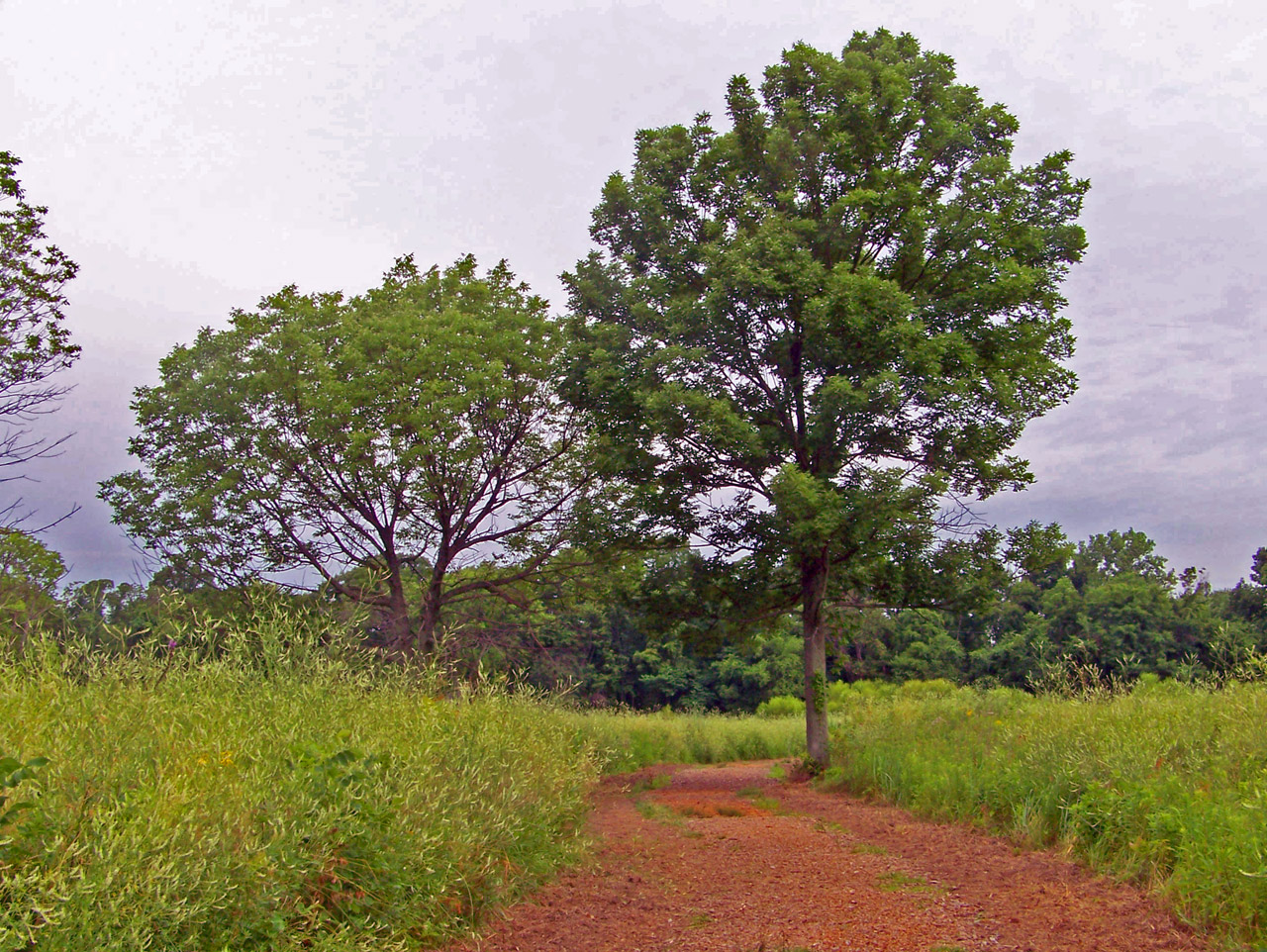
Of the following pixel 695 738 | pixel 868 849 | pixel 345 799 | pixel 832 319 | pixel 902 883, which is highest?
pixel 832 319

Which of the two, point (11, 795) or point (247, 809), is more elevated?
point (11, 795)

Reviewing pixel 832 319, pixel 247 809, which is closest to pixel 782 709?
pixel 832 319

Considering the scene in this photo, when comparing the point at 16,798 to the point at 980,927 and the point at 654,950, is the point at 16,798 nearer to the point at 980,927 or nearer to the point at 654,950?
the point at 654,950

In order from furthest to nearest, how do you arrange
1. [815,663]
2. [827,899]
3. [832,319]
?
[815,663], [832,319], [827,899]

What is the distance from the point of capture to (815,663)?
12.8 m

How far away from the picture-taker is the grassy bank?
278cm

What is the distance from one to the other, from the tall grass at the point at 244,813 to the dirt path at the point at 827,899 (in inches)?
22.1

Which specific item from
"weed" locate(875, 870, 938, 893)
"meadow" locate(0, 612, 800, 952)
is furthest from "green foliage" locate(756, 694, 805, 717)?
"meadow" locate(0, 612, 800, 952)

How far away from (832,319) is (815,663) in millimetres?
5309

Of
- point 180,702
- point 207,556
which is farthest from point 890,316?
point 207,556

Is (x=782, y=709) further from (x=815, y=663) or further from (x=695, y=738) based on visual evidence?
(x=815, y=663)

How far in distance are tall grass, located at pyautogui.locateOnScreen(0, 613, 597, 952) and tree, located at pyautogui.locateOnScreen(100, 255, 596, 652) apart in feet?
36.0

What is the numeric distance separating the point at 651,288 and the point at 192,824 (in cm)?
1081

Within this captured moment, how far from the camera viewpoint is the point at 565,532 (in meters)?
18.0
